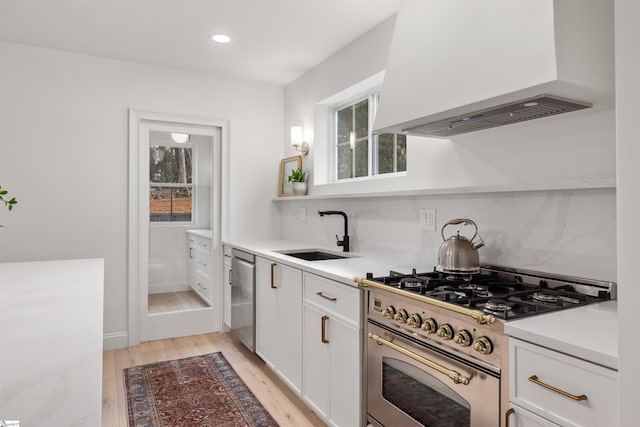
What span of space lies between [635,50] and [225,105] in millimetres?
3475

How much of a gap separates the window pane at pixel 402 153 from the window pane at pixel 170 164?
2035 mm

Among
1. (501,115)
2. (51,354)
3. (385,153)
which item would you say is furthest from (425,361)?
(385,153)

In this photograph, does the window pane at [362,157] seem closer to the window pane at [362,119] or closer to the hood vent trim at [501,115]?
the window pane at [362,119]

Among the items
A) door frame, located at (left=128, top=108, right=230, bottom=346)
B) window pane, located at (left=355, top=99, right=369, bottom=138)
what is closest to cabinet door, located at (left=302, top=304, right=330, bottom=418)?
window pane, located at (left=355, top=99, right=369, bottom=138)

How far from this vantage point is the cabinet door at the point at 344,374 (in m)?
1.85

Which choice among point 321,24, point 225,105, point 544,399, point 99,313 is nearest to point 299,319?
point 99,313

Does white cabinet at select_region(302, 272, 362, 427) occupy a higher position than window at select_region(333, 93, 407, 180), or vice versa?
window at select_region(333, 93, 407, 180)

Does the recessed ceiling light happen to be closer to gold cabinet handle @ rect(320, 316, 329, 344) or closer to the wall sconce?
the wall sconce

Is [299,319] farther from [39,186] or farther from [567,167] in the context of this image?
[39,186]

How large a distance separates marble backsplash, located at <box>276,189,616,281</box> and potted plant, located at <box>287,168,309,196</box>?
744mm

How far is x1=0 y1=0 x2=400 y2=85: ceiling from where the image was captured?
8.29ft

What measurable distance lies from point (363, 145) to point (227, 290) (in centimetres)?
182

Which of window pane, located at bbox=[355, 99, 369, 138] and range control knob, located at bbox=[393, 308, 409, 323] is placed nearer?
range control knob, located at bbox=[393, 308, 409, 323]

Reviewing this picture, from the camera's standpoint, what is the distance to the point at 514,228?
1.89 m
